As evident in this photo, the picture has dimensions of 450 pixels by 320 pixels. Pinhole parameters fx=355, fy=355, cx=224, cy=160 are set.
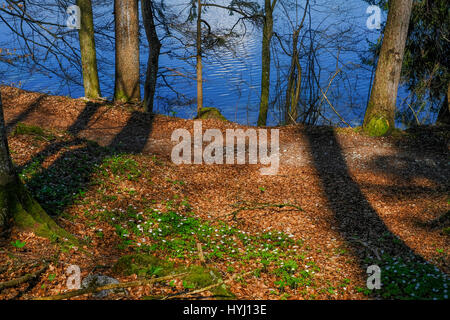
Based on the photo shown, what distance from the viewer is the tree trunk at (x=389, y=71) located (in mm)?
10984

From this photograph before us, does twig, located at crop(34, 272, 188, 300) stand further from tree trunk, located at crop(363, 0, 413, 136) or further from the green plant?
tree trunk, located at crop(363, 0, 413, 136)

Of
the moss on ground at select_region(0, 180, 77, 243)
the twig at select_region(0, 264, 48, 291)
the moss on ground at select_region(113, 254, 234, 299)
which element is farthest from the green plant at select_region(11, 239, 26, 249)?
the moss on ground at select_region(113, 254, 234, 299)

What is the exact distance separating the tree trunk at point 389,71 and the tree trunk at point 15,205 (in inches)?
412

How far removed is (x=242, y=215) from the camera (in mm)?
7219

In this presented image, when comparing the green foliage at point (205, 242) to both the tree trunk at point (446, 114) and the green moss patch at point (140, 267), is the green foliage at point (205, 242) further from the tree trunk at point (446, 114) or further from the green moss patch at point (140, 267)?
the tree trunk at point (446, 114)

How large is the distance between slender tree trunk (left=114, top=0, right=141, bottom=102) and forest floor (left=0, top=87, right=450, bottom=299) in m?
2.72

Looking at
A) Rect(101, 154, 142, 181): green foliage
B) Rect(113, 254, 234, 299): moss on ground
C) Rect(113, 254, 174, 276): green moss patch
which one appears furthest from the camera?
Rect(101, 154, 142, 181): green foliage

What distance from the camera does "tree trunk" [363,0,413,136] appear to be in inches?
432

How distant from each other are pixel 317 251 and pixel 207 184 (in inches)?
152

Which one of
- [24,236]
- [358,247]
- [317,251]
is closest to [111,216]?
[24,236]

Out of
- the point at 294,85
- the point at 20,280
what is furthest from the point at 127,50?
the point at 20,280

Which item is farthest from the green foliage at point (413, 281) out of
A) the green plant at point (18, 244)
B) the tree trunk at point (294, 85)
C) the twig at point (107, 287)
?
the tree trunk at point (294, 85)

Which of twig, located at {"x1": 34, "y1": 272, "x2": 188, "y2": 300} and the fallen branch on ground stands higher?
twig, located at {"x1": 34, "y1": 272, "x2": 188, "y2": 300}
